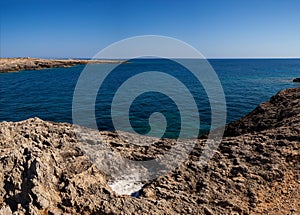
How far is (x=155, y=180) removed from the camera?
953 cm

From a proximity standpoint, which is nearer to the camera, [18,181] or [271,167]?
[18,181]

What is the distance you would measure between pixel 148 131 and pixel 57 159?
15409 millimetres

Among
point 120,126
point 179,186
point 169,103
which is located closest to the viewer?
point 179,186

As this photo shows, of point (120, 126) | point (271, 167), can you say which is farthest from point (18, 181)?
point (120, 126)

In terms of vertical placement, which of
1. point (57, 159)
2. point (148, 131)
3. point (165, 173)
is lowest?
point (148, 131)

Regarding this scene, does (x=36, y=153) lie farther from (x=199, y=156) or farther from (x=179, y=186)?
(x=199, y=156)

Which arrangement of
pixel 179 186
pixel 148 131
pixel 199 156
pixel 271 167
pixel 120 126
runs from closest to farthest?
pixel 179 186 < pixel 271 167 < pixel 199 156 < pixel 148 131 < pixel 120 126

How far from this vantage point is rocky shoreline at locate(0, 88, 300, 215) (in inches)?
293

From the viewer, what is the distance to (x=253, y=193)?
865 cm

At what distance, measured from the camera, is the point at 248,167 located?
9805 millimetres

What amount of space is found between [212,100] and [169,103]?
7.13m

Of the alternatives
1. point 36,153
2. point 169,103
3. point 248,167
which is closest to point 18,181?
point 36,153

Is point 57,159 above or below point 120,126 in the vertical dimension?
above

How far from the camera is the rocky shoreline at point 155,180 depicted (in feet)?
24.4
